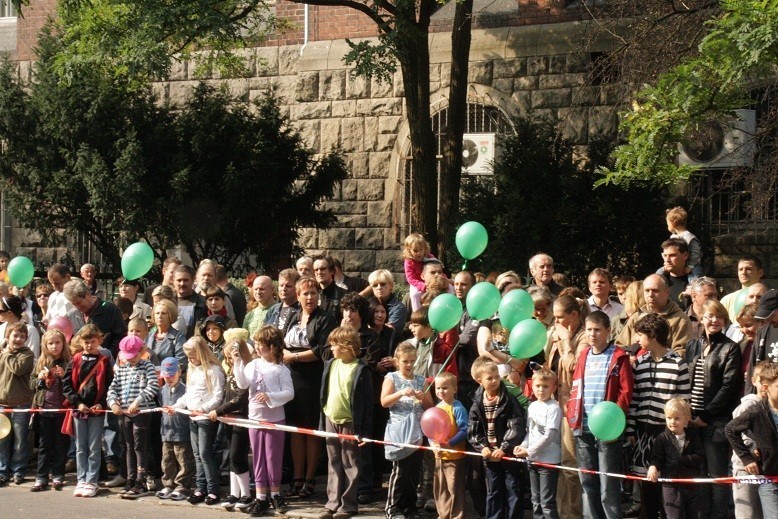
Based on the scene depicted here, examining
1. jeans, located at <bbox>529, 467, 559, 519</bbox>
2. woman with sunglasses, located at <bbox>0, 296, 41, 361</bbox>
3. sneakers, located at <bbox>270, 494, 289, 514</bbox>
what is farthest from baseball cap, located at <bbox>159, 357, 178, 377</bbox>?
jeans, located at <bbox>529, 467, 559, 519</bbox>

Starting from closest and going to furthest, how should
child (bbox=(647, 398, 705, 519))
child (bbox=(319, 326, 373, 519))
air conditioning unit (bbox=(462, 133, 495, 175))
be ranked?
child (bbox=(647, 398, 705, 519)), child (bbox=(319, 326, 373, 519)), air conditioning unit (bbox=(462, 133, 495, 175))

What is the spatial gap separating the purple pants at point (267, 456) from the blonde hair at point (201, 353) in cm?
64

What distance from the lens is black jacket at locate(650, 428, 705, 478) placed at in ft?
29.0

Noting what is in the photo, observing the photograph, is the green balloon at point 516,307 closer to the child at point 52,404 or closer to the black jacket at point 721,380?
the black jacket at point 721,380

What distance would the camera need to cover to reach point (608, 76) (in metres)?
17.1

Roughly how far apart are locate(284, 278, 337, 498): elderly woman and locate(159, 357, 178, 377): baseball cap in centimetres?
103

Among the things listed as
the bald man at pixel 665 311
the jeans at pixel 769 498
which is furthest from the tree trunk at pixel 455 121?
the jeans at pixel 769 498

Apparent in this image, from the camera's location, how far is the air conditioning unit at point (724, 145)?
44.5 feet

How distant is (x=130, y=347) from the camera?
11.3 meters

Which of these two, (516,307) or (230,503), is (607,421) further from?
(230,503)

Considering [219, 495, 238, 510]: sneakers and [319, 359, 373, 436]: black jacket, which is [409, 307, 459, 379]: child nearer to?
[319, 359, 373, 436]: black jacket

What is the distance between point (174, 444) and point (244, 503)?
1007 mm

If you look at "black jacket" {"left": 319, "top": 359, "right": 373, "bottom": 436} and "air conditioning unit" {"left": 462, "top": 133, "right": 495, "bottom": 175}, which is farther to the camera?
"air conditioning unit" {"left": 462, "top": 133, "right": 495, "bottom": 175}

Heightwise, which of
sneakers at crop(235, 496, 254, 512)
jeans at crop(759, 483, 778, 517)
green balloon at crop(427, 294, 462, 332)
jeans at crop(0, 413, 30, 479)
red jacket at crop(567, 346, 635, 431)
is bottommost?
sneakers at crop(235, 496, 254, 512)
